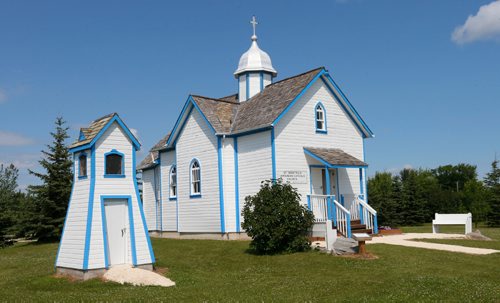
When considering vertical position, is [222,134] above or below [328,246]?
above

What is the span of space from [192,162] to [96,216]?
37.2ft

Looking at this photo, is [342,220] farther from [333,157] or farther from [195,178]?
[195,178]

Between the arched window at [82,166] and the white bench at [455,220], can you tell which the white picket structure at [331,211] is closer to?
the white bench at [455,220]

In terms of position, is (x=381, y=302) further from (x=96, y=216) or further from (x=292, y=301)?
(x=96, y=216)

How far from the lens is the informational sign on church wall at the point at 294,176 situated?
22.9 metres

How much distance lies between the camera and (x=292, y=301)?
36.5 ft

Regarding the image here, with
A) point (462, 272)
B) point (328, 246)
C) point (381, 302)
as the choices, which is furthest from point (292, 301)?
point (328, 246)

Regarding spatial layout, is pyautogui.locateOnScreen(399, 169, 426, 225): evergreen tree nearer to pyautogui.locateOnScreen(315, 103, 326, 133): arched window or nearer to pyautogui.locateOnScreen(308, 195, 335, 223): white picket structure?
pyautogui.locateOnScreen(315, 103, 326, 133): arched window

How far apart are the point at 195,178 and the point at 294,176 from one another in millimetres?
5950

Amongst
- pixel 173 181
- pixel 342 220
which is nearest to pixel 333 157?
pixel 342 220

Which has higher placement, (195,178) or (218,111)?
(218,111)

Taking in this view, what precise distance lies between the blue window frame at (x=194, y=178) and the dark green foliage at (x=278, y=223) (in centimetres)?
729

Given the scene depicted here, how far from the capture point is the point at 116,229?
1620cm

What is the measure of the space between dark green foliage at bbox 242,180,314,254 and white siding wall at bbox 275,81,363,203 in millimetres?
3563
